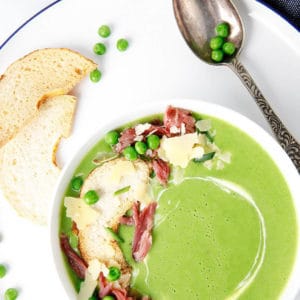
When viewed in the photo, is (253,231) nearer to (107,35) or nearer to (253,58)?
(253,58)

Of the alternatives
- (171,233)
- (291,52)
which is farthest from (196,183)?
(291,52)

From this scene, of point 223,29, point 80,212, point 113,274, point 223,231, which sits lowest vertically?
point 223,231

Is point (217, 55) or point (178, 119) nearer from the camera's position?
point (178, 119)

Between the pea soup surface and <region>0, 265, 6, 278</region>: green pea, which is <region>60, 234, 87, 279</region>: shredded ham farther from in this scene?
<region>0, 265, 6, 278</region>: green pea

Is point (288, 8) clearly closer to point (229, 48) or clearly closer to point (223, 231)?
point (229, 48)

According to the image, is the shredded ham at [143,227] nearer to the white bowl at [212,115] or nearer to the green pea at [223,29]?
the white bowl at [212,115]

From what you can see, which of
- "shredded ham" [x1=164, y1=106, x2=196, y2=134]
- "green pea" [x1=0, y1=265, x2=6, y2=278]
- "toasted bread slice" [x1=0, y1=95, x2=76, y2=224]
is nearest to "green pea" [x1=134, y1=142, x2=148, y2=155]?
"shredded ham" [x1=164, y1=106, x2=196, y2=134]

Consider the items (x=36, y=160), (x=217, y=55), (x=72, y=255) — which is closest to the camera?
(x=72, y=255)

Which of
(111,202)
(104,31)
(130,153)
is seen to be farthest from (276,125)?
(104,31)
